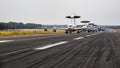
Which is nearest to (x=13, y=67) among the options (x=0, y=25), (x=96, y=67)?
(x=96, y=67)

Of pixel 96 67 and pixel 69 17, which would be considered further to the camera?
pixel 69 17

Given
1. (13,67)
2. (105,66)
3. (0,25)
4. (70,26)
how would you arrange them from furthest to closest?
(0,25), (70,26), (105,66), (13,67)

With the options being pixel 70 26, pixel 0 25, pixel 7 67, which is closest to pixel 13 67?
pixel 7 67

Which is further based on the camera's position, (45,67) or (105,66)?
(105,66)

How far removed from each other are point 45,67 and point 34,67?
31cm

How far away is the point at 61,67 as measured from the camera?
6.62m

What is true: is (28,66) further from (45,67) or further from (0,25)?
(0,25)

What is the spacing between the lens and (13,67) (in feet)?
21.1

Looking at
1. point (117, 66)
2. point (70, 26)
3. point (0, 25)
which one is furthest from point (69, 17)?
point (117, 66)

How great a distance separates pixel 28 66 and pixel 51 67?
64cm

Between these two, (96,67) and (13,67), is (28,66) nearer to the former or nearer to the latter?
(13,67)

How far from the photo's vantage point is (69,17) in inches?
5773

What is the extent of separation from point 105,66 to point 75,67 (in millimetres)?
954

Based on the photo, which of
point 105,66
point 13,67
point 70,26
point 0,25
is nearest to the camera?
point 13,67
